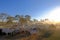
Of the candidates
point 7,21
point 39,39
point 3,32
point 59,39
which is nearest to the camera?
point 59,39

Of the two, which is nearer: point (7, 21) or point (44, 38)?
point (44, 38)

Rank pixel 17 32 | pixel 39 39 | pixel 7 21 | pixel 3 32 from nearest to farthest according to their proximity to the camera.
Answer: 1. pixel 39 39
2. pixel 17 32
3. pixel 3 32
4. pixel 7 21

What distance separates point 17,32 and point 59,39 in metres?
12.3

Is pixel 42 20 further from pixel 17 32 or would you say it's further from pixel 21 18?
pixel 17 32

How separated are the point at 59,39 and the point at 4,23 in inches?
1130

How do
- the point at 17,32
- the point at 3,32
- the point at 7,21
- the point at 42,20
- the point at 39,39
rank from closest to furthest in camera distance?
the point at 39,39 → the point at 17,32 → the point at 3,32 → the point at 42,20 → the point at 7,21

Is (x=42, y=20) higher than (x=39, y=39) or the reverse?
higher

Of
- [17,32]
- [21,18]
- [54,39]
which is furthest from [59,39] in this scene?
[21,18]

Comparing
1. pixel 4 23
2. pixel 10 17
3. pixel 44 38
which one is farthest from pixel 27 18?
pixel 44 38

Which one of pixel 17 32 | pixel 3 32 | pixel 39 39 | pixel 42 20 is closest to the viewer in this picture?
pixel 39 39

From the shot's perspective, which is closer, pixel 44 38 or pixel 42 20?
pixel 44 38

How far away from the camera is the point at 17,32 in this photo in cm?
2633

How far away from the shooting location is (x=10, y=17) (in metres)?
37.4

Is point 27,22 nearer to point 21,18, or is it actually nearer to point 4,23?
point 21,18
